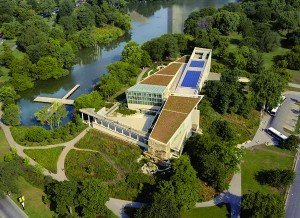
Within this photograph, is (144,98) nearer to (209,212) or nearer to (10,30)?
(209,212)

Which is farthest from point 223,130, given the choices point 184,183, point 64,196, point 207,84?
point 64,196

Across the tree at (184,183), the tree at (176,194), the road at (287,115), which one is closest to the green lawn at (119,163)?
the tree at (176,194)

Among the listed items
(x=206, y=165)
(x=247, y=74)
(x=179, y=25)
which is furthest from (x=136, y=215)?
(x=179, y=25)

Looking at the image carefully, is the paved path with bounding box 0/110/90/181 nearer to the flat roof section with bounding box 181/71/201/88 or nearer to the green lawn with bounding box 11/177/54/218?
the green lawn with bounding box 11/177/54/218

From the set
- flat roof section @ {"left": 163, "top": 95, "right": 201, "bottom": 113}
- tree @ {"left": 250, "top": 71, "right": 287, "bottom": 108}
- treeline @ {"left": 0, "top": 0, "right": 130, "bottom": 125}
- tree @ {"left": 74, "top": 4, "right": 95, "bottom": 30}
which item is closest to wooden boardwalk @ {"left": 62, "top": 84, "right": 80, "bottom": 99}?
treeline @ {"left": 0, "top": 0, "right": 130, "bottom": 125}

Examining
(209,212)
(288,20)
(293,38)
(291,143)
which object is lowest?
(209,212)

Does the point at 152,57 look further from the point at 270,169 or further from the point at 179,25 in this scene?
the point at 270,169
